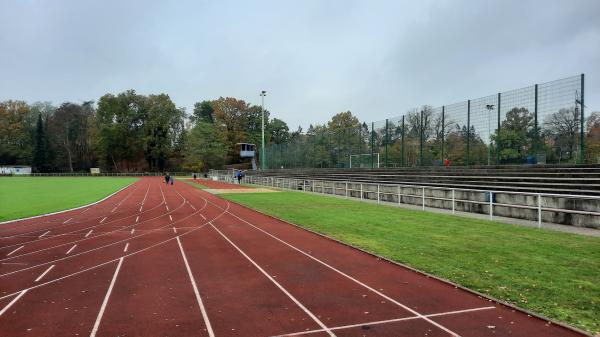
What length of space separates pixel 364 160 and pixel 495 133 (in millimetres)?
12621

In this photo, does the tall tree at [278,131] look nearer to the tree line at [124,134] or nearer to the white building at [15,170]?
the tree line at [124,134]

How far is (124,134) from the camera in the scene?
9350 centimetres

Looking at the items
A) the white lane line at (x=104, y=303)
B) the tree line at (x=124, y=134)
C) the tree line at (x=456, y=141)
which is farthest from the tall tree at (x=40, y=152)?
the white lane line at (x=104, y=303)

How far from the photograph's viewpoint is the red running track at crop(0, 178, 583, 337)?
5000 mm

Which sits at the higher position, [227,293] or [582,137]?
[582,137]

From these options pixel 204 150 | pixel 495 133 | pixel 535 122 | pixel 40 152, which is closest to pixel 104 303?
pixel 535 122

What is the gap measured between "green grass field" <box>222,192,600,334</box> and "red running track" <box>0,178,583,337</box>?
0.47m

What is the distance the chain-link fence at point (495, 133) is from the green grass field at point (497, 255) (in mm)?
6200

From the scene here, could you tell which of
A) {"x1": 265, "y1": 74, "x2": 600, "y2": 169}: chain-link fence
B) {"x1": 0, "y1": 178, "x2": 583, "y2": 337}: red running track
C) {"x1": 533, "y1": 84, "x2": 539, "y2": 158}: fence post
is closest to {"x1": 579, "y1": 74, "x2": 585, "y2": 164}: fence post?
{"x1": 265, "y1": 74, "x2": 600, "y2": 169}: chain-link fence

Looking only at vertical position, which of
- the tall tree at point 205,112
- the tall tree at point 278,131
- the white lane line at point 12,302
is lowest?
the white lane line at point 12,302

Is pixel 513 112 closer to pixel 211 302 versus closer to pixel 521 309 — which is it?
pixel 521 309

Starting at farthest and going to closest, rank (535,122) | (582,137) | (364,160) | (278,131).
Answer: (278,131), (364,160), (535,122), (582,137)

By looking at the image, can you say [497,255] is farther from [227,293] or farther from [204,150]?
[204,150]

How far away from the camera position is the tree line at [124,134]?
9219cm
